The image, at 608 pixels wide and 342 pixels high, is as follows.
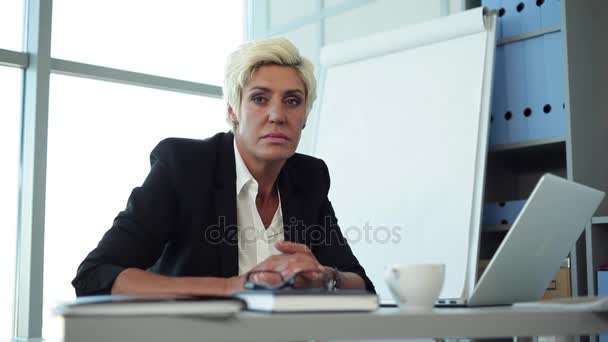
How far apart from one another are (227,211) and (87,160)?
86.7 inches

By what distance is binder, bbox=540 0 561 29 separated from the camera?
2629 millimetres

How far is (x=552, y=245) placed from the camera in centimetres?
120

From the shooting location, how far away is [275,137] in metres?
1.67

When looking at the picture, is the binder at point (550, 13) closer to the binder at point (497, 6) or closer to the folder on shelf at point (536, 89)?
the folder on shelf at point (536, 89)

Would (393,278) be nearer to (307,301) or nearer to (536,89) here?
(307,301)

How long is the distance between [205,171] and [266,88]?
25 centimetres

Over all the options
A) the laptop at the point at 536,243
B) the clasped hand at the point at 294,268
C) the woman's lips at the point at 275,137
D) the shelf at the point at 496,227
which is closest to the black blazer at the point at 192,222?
the woman's lips at the point at 275,137

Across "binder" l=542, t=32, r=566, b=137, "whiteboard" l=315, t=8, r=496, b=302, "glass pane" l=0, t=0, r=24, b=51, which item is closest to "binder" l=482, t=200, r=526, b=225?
"whiteboard" l=315, t=8, r=496, b=302

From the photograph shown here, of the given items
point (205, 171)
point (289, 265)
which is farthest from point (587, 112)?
point (289, 265)

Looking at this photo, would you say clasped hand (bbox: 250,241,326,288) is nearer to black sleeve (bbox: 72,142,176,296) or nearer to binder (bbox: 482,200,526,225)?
black sleeve (bbox: 72,142,176,296)

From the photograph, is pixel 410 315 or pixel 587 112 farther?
pixel 587 112

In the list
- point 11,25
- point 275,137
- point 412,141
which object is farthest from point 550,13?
point 11,25

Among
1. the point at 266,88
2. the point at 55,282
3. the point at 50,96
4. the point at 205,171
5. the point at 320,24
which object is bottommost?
the point at 55,282

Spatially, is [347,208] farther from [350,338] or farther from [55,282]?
[350,338]
